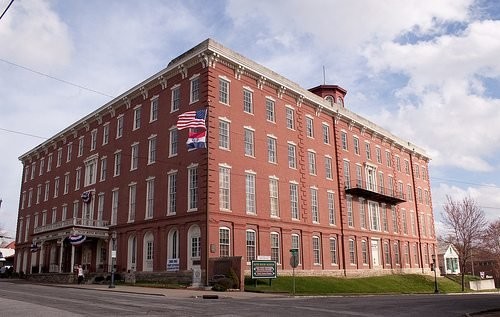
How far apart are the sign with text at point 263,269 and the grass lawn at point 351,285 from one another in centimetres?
74

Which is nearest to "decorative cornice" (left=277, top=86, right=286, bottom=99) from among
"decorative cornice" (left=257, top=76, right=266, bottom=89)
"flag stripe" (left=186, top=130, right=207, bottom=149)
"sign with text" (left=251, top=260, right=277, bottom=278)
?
"decorative cornice" (left=257, top=76, right=266, bottom=89)

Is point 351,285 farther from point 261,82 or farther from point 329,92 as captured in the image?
point 329,92

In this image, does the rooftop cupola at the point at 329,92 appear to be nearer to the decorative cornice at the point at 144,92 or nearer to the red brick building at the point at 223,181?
Answer: the red brick building at the point at 223,181

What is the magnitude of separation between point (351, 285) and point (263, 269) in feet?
34.5

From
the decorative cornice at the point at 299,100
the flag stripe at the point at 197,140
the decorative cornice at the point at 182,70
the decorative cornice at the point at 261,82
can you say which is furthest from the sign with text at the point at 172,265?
the decorative cornice at the point at 299,100

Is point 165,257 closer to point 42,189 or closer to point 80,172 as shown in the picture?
point 80,172

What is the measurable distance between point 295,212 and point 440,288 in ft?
72.0

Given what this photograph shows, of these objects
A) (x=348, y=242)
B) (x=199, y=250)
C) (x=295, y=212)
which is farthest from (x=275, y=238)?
(x=348, y=242)

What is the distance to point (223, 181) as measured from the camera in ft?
114

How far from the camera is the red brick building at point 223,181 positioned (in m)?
34.9

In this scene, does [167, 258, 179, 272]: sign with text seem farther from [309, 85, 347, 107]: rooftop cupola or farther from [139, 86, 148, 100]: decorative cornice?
[309, 85, 347, 107]: rooftop cupola

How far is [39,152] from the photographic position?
62.5 metres

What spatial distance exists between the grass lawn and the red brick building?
6.22 ft

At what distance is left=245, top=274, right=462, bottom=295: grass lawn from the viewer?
105 feet
